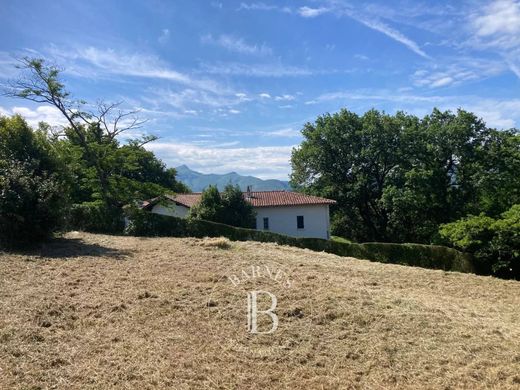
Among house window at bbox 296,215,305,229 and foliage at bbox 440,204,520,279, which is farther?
house window at bbox 296,215,305,229

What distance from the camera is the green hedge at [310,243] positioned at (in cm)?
2075

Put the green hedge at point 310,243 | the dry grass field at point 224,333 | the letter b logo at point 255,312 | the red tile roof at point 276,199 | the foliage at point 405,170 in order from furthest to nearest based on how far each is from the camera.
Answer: the red tile roof at point 276,199 → the foliage at point 405,170 → the green hedge at point 310,243 → the letter b logo at point 255,312 → the dry grass field at point 224,333

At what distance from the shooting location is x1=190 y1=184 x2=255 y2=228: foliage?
29.0 meters

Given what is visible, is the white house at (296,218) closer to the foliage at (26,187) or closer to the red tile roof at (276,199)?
the red tile roof at (276,199)

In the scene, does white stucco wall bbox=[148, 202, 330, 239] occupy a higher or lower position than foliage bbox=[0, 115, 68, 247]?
lower

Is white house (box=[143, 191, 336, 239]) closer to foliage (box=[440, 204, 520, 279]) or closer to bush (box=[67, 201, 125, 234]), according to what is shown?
foliage (box=[440, 204, 520, 279])

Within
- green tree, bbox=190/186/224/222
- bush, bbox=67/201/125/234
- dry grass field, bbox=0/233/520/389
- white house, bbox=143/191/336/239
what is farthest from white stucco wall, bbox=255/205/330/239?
dry grass field, bbox=0/233/520/389

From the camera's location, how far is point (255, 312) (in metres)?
7.57

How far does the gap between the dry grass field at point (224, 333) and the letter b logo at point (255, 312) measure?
102 mm

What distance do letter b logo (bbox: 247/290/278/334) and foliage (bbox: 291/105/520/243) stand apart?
25694mm

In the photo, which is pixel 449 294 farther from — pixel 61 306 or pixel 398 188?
pixel 398 188

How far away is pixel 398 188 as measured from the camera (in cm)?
3488

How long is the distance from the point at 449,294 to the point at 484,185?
2238 cm

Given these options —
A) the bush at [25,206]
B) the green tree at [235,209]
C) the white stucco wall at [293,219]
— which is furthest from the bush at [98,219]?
the white stucco wall at [293,219]
